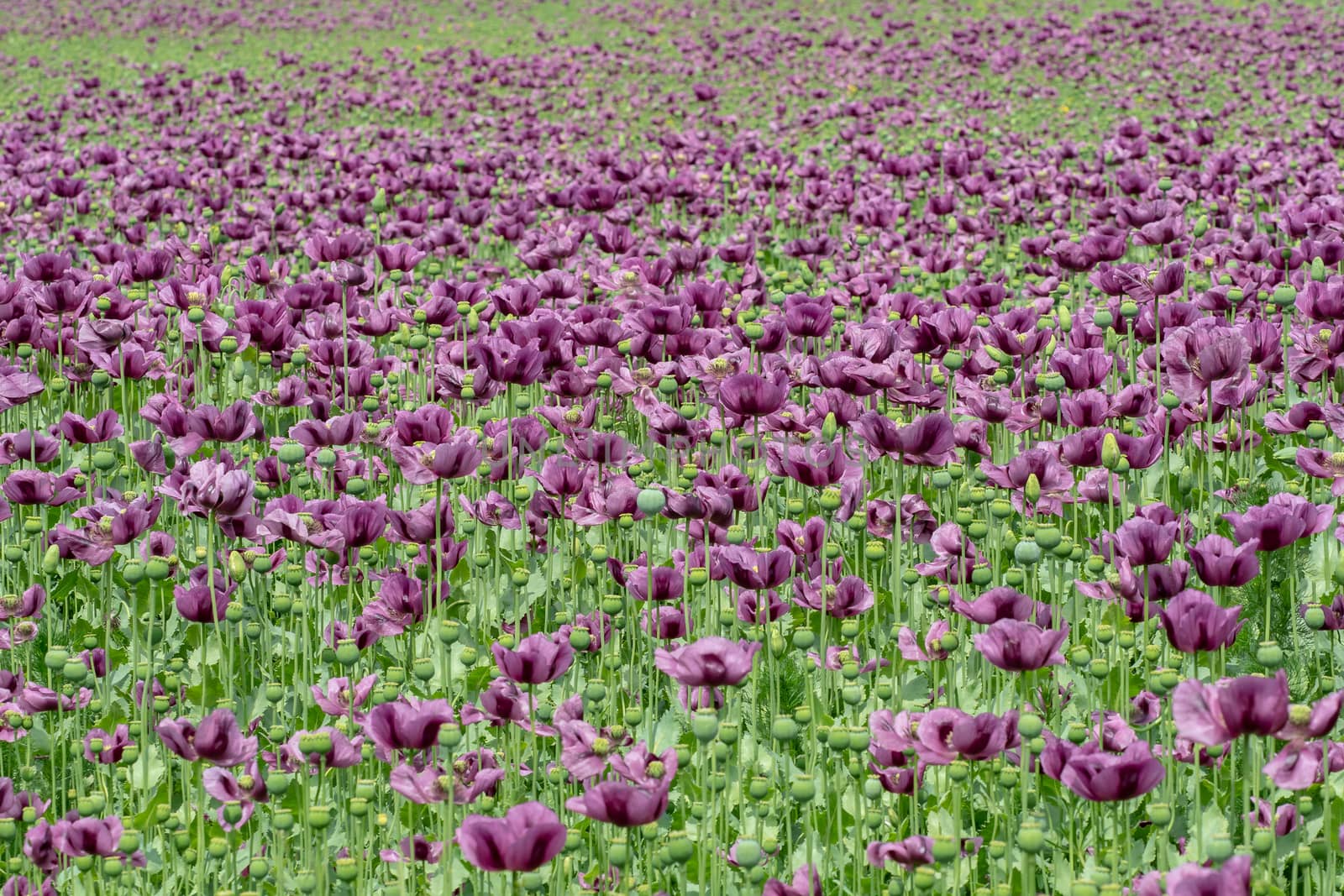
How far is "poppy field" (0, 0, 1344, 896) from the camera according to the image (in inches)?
128

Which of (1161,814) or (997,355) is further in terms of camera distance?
(997,355)

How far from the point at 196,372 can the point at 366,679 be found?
11.5 feet

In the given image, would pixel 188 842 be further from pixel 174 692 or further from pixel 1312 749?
pixel 1312 749

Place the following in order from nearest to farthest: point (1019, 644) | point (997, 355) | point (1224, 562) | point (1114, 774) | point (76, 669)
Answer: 1. point (1114, 774)
2. point (1019, 644)
3. point (1224, 562)
4. point (76, 669)
5. point (997, 355)

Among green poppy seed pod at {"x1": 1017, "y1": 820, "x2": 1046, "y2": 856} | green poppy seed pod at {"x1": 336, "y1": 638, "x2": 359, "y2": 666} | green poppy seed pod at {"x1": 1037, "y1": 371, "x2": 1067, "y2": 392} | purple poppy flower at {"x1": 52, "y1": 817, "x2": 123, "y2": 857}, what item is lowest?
purple poppy flower at {"x1": 52, "y1": 817, "x2": 123, "y2": 857}

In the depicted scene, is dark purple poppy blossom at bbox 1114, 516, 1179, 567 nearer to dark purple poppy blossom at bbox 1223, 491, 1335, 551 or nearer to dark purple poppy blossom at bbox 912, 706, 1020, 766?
dark purple poppy blossom at bbox 1223, 491, 1335, 551

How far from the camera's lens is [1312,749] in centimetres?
278

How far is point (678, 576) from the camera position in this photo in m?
4.12

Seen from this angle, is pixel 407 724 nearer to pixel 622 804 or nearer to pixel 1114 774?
pixel 622 804

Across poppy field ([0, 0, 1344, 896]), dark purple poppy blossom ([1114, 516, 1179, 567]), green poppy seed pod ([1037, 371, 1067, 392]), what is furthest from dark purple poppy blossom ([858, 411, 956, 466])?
green poppy seed pod ([1037, 371, 1067, 392])

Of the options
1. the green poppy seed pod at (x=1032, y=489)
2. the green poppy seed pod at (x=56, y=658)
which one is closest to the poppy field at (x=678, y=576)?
the green poppy seed pod at (x=56, y=658)

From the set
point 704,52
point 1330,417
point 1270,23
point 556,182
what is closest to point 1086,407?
point 1330,417

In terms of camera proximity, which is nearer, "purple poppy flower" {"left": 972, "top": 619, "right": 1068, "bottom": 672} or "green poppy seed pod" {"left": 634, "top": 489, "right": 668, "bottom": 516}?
"purple poppy flower" {"left": 972, "top": 619, "right": 1068, "bottom": 672}

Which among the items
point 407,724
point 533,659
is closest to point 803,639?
point 533,659
